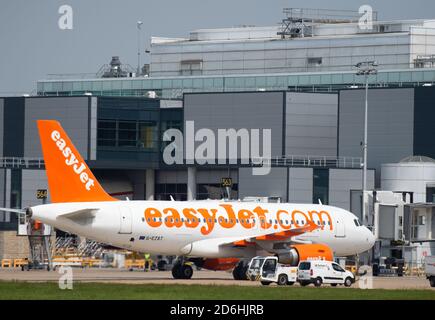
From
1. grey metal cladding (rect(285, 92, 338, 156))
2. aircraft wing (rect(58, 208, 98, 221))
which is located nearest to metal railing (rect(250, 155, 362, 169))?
grey metal cladding (rect(285, 92, 338, 156))

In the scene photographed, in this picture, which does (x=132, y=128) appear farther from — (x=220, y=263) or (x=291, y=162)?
(x=220, y=263)

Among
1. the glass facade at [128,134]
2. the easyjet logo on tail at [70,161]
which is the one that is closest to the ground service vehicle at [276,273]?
the easyjet logo on tail at [70,161]

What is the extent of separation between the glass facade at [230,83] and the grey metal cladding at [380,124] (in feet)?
50.4

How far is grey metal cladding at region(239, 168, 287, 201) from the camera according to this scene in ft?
363

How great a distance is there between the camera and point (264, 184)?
112 m

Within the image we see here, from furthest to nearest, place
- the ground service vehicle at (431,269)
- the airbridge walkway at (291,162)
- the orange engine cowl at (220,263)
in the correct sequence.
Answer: the airbridge walkway at (291,162) < the orange engine cowl at (220,263) < the ground service vehicle at (431,269)

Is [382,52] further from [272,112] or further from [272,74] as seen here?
[272,112]

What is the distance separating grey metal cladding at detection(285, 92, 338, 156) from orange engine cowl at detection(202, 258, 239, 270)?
39503mm

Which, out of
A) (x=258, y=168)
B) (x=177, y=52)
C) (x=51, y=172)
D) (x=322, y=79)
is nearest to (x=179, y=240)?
(x=51, y=172)

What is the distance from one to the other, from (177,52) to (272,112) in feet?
141

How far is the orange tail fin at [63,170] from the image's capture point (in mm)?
72500

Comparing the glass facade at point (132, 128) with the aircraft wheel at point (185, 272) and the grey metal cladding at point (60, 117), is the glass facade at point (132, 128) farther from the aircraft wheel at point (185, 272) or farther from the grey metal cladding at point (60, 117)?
the aircraft wheel at point (185, 272)

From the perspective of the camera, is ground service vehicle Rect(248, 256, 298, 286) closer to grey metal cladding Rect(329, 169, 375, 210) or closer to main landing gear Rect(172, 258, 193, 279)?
main landing gear Rect(172, 258, 193, 279)

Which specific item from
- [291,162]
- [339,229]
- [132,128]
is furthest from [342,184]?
[339,229]
